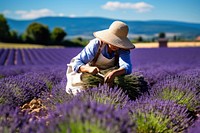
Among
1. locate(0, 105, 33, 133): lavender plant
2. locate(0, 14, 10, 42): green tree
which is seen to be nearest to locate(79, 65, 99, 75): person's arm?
locate(0, 105, 33, 133): lavender plant

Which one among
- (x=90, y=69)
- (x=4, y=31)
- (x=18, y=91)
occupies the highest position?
(x=90, y=69)

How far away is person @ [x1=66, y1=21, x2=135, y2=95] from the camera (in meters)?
Answer: 3.38

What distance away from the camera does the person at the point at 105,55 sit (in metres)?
3.38

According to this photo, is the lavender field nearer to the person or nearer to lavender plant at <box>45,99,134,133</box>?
lavender plant at <box>45,99,134,133</box>

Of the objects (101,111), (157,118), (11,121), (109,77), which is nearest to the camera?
(101,111)

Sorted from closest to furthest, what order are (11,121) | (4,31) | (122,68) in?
(11,121) < (122,68) < (4,31)

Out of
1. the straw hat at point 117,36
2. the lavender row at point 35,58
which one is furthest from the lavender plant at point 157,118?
the lavender row at point 35,58

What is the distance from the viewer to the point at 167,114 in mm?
2410

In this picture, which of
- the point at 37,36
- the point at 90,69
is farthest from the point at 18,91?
the point at 37,36

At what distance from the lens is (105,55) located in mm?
3723

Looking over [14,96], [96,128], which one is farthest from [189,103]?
[96,128]

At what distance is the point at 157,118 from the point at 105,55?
5.06ft

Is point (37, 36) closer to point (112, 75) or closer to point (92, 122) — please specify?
point (112, 75)

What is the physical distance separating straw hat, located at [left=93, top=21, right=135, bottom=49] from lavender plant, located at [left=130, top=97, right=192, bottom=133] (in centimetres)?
99
